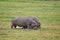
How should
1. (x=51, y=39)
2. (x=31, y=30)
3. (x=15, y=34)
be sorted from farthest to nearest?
(x=31, y=30) < (x=15, y=34) < (x=51, y=39)

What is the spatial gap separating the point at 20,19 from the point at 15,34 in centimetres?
215

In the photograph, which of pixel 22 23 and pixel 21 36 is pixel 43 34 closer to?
pixel 21 36

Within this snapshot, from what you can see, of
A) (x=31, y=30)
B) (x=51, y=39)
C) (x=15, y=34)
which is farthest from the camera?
(x=31, y=30)

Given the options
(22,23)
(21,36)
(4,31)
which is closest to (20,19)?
(22,23)

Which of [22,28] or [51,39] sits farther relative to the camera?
[22,28]

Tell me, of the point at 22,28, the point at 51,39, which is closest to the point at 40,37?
the point at 51,39

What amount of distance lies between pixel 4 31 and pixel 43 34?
1.82 meters

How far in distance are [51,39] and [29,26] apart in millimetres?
3168

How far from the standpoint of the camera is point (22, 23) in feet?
48.8

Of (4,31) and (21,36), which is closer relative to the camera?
(21,36)

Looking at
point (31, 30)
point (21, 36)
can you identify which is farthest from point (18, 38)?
point (31, 30)

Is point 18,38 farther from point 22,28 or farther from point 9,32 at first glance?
point 22,28

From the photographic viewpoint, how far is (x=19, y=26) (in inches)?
593

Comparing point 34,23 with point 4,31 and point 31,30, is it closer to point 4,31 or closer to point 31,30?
point 31,30
